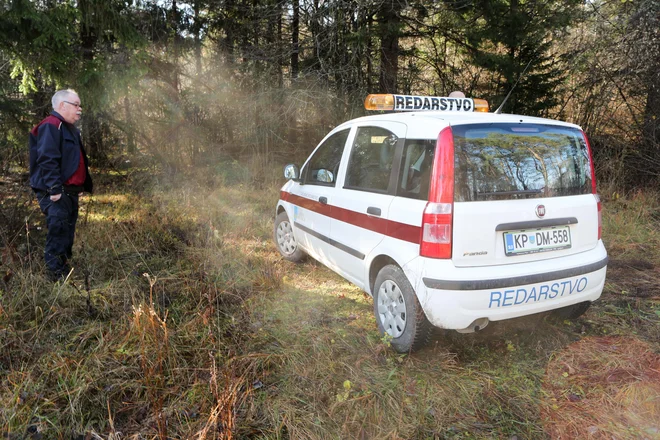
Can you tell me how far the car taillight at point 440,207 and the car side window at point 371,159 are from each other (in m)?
0.53

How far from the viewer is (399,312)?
9.66ft

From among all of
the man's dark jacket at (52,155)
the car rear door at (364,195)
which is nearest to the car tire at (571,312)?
the car rear door at (364,195)

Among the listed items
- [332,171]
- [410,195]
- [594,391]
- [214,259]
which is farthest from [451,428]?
[214,259]

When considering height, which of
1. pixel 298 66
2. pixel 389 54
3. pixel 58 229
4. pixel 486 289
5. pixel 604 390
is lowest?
pixel 604 390

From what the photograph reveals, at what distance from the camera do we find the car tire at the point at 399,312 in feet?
9.09

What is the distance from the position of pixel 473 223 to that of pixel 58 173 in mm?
3424

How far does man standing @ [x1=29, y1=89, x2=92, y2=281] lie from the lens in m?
3.56

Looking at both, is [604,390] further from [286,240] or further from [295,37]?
[295,37]

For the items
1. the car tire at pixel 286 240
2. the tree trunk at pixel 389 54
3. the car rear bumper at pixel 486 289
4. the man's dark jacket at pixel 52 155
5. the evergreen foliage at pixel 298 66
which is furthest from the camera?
the tree trunk at pixel 389 54

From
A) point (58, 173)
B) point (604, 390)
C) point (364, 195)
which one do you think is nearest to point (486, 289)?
point (604, 390)

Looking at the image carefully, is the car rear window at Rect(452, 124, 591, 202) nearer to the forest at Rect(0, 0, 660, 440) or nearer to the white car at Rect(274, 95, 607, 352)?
the white car at Rect(274, 95, 607, 352)

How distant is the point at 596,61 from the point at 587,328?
6732 millimetres

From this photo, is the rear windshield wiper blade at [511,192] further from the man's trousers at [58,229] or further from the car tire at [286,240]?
the man's trousers at [58,229]

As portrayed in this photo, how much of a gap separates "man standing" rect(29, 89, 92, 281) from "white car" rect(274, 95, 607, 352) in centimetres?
260
